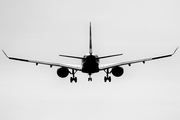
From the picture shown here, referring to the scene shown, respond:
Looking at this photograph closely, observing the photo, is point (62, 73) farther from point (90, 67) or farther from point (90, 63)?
point (90, 63)

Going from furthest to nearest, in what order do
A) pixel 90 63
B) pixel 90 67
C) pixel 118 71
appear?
pixel 118 71, pixel 90 67, pixel 90 63

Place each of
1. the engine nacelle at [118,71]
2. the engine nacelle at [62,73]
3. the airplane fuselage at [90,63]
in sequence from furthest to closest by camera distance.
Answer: the engine nacelle at [118,71], the engine nacelle at [62,73], the airplane fuselage at [90,63]

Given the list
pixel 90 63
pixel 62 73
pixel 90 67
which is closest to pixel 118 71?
pixel 90 67

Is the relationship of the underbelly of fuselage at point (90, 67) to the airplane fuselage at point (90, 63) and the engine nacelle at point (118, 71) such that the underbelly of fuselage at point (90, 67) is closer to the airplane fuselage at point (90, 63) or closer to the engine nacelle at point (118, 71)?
the airplane fuselage at point (90, 63)

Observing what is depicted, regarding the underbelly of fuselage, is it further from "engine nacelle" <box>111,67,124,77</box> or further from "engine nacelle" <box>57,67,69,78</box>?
"engine nacelle" <box>111,67,124,77</box>

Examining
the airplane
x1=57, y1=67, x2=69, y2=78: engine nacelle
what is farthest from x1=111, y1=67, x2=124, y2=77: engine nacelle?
x1=57, y1=67, x2=69, y2=78: engine nacelle

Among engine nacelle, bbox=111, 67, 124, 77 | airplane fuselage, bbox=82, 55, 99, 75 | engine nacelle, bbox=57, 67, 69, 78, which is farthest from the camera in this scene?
engine nacelle, bbox=111, 67, 124, 77

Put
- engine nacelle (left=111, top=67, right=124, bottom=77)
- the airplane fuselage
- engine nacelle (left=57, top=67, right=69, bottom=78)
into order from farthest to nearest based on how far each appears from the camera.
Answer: engine nacelle (left=111, top=67, right=124, bottom=77) → engine nacelle (left=57, top=67, right=69, bottom=78) → the airplane fuselage

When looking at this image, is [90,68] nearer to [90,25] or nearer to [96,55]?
[96,55]

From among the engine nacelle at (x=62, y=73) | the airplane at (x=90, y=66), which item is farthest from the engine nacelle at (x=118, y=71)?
the engine nacelle at (x=62, y=73)

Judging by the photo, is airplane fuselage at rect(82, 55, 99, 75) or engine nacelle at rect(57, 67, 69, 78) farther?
engine nacelle at rect(57, 67, 69, 78)

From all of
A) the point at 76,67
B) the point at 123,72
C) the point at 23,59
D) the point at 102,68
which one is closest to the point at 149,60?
the point at 123,72

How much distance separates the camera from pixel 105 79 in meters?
62.6

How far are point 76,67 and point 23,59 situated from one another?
408 inches
